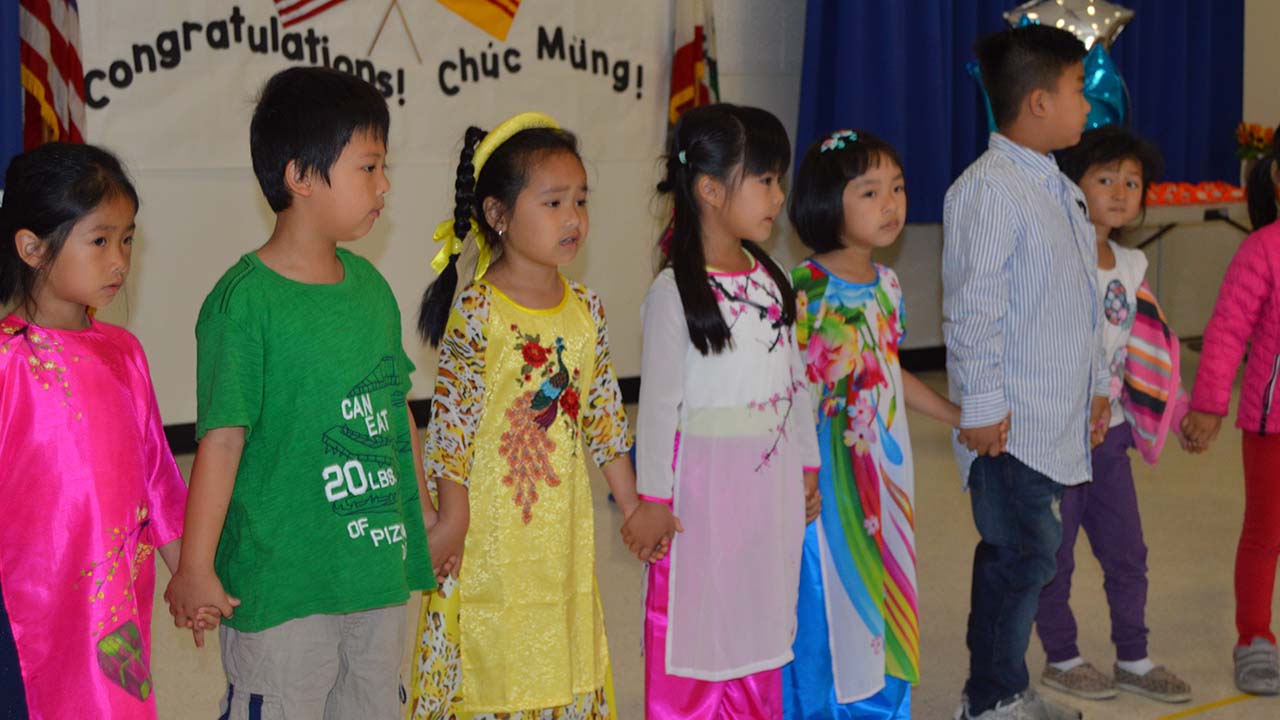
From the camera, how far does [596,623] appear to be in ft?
6.67

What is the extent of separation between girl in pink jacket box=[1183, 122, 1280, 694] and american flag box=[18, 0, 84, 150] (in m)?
3.22

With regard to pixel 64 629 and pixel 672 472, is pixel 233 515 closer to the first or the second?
pixel 64 629

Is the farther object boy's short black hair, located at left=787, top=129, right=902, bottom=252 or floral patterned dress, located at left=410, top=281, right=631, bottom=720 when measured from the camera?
boy's short black hair, located at left=787, top=129, right=902, bottom=252

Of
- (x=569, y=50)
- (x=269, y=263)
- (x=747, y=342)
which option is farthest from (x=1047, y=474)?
(x=569, y=50)

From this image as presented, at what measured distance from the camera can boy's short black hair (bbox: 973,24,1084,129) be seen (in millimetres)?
2383

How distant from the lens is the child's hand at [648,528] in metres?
2.09

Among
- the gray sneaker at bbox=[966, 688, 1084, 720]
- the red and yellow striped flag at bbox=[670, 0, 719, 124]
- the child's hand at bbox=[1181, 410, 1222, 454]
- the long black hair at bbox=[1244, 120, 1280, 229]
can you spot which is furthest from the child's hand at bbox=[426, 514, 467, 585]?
the red and yellow striped flag at bbox=[670, 0, 719, 124]

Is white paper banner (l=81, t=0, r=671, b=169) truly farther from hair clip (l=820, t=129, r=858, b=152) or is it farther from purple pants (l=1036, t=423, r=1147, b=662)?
purple pants (l=1036, t=423, r=1147, b=662)

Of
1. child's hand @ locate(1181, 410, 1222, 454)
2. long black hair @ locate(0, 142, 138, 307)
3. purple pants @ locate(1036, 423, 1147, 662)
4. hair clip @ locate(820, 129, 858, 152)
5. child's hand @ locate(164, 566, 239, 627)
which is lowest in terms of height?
purple pants @ locate(1036, 423, 1147, 662)

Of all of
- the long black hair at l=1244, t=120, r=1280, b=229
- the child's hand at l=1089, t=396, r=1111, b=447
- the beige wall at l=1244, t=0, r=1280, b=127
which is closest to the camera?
the child's hand at l=1089, t=396, r=1111, b=447

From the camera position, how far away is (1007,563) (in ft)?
7.72

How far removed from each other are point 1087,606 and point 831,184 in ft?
4.85

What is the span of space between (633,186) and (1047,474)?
3.38m

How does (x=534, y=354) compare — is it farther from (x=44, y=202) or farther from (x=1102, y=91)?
(x=1102, y=91)
